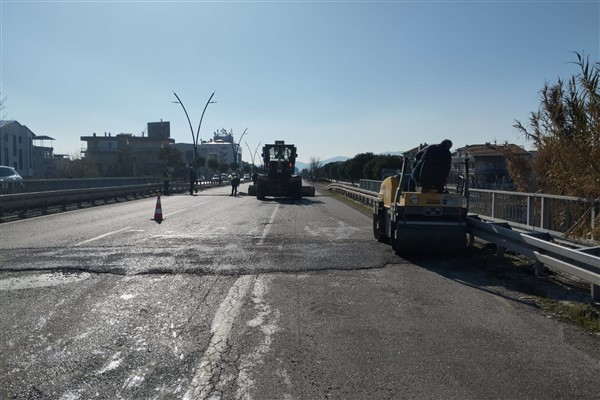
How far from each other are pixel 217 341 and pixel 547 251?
5.32 meters

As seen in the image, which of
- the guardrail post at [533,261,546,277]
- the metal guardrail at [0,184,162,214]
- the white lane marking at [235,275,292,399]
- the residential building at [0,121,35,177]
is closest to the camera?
the white lane marking at [235,275,292,399]

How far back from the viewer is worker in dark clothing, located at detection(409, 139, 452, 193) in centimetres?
1101

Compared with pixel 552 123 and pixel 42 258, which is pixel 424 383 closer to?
pixel 42 258

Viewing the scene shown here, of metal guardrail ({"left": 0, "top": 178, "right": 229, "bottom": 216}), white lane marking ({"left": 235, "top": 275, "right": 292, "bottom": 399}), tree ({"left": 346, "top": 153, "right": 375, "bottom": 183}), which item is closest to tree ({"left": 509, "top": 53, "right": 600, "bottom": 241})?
white lane marking ({"left": 235, "top": 275, "right": 292, "bottom": 399})

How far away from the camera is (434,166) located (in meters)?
11.0

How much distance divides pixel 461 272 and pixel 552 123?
15.1 feet

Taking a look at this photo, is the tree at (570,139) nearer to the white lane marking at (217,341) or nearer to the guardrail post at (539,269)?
the guardrail post at (539,269)

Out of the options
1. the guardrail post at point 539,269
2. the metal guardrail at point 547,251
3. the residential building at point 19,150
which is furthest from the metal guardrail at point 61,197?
the residential building at point 19,150

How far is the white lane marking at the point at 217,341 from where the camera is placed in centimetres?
441

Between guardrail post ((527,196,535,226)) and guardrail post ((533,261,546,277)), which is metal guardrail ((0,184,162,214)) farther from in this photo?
guardrail post ((533,261,546,277))

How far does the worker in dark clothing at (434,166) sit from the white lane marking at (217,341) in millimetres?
4597

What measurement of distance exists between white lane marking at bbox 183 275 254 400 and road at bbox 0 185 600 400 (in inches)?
0.8

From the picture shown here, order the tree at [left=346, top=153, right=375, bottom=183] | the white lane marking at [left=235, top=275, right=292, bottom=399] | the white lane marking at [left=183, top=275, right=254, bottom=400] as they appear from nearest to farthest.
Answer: the white lane marking at [left=183, top=275, right=254, bottom=400], the white lane marking at [left=235, top=275, right=292, bottom=399], the tree at [left=346, top=153, right=375, bottom=183]

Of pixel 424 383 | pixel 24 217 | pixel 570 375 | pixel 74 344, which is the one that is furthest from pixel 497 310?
pixel 24 217
